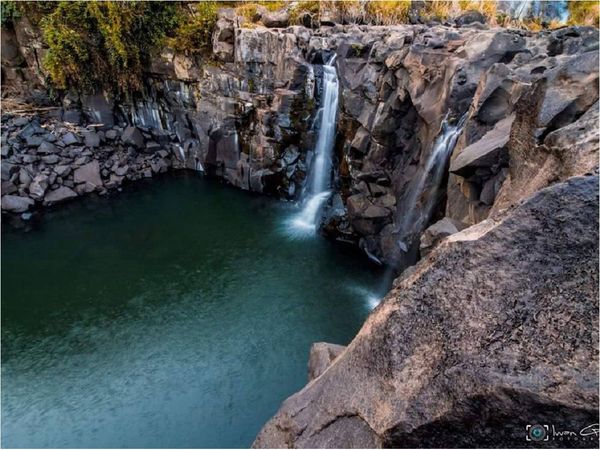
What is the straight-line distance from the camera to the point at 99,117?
845 inches

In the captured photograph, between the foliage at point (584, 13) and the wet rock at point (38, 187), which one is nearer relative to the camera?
the foliage at point (584, 13)

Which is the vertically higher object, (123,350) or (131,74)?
(131,74)

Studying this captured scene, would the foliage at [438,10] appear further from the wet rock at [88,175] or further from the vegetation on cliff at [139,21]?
the wet rock at [88,175]

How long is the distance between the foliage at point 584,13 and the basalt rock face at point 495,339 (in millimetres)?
18757

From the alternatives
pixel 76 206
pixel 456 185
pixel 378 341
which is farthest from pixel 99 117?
pixel 378 341

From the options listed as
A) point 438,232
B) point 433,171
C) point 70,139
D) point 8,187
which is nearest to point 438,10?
point 433,171

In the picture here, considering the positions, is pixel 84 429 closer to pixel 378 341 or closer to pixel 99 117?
pixel 378 341

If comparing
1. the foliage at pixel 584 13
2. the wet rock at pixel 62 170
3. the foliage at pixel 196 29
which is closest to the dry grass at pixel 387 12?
the foliage at pixel 584 13

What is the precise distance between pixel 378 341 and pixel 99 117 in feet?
72.7

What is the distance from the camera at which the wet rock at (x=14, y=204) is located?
693 inches

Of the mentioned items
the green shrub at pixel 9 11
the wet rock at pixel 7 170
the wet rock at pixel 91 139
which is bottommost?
the wet rock at pixel 7 170

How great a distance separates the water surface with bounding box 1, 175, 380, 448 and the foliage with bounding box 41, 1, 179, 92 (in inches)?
278

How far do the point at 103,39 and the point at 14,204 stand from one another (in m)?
8.98

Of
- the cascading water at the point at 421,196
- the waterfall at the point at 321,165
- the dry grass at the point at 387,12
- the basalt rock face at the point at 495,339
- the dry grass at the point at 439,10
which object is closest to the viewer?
the basalt rock face at the point at 495,339
